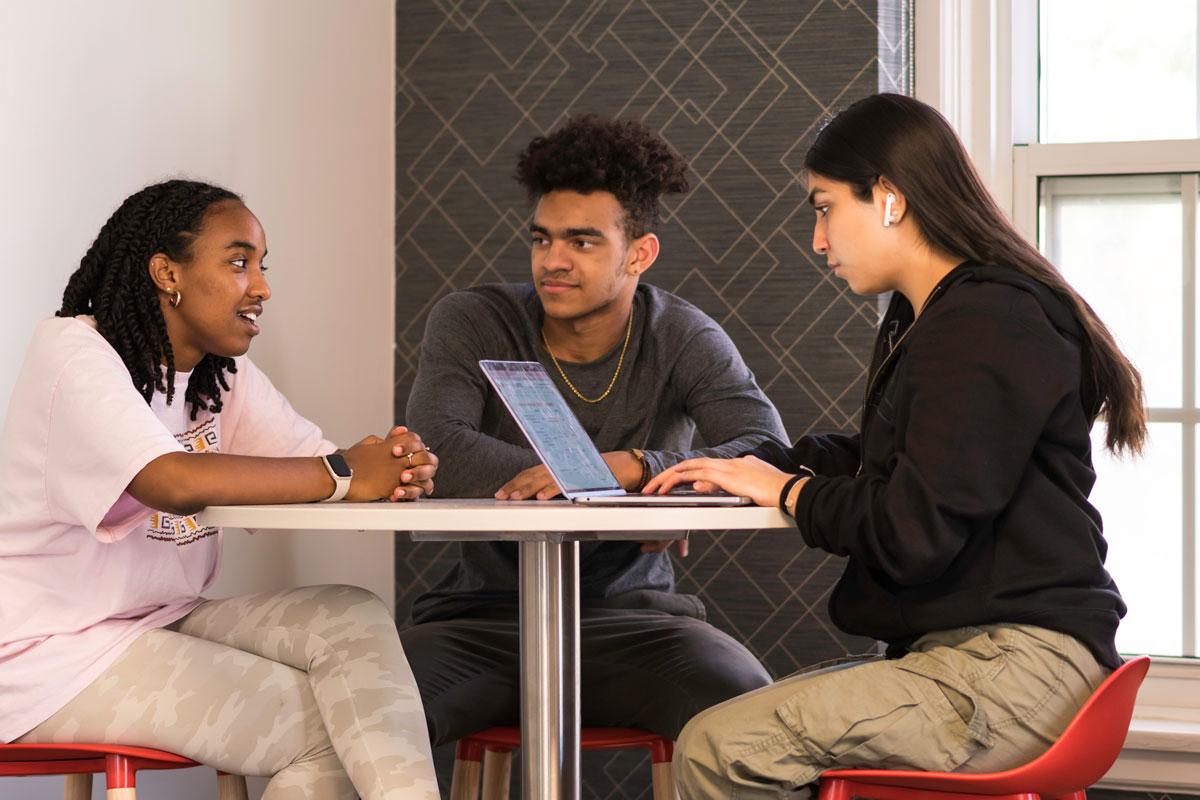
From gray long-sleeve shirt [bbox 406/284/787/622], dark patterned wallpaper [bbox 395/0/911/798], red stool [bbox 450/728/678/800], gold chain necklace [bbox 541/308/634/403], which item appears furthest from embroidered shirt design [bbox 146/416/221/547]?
dark patterned wallpaper [bbox 395/0/911/798]

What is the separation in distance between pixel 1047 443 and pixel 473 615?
4.06 ft

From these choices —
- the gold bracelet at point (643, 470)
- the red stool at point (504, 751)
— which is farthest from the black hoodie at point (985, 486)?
the red stool at point (504, 751)

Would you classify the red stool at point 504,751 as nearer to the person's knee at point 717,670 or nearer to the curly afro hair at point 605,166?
the person's knee at point 717,670

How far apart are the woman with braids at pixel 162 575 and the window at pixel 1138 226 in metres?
1.85

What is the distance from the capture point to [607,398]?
260 cm

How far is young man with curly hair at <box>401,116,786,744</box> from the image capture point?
7.75 ft

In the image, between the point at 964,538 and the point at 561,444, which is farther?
the point at 561,444

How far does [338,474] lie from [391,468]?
0.09 m

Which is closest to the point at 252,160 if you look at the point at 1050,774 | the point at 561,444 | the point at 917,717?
the point at 561,444

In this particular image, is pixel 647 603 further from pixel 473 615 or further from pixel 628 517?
pixel 628 517

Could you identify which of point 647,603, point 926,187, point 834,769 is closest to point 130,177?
point 647,603

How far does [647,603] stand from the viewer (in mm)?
2596

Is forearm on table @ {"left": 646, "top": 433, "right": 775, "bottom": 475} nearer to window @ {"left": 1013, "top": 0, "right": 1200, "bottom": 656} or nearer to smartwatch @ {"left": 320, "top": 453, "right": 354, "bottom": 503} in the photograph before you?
smartwatch @ {"left": 320, "top": 453, "right": 354, "bottom": 503}

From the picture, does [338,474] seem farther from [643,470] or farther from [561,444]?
[643,470]
